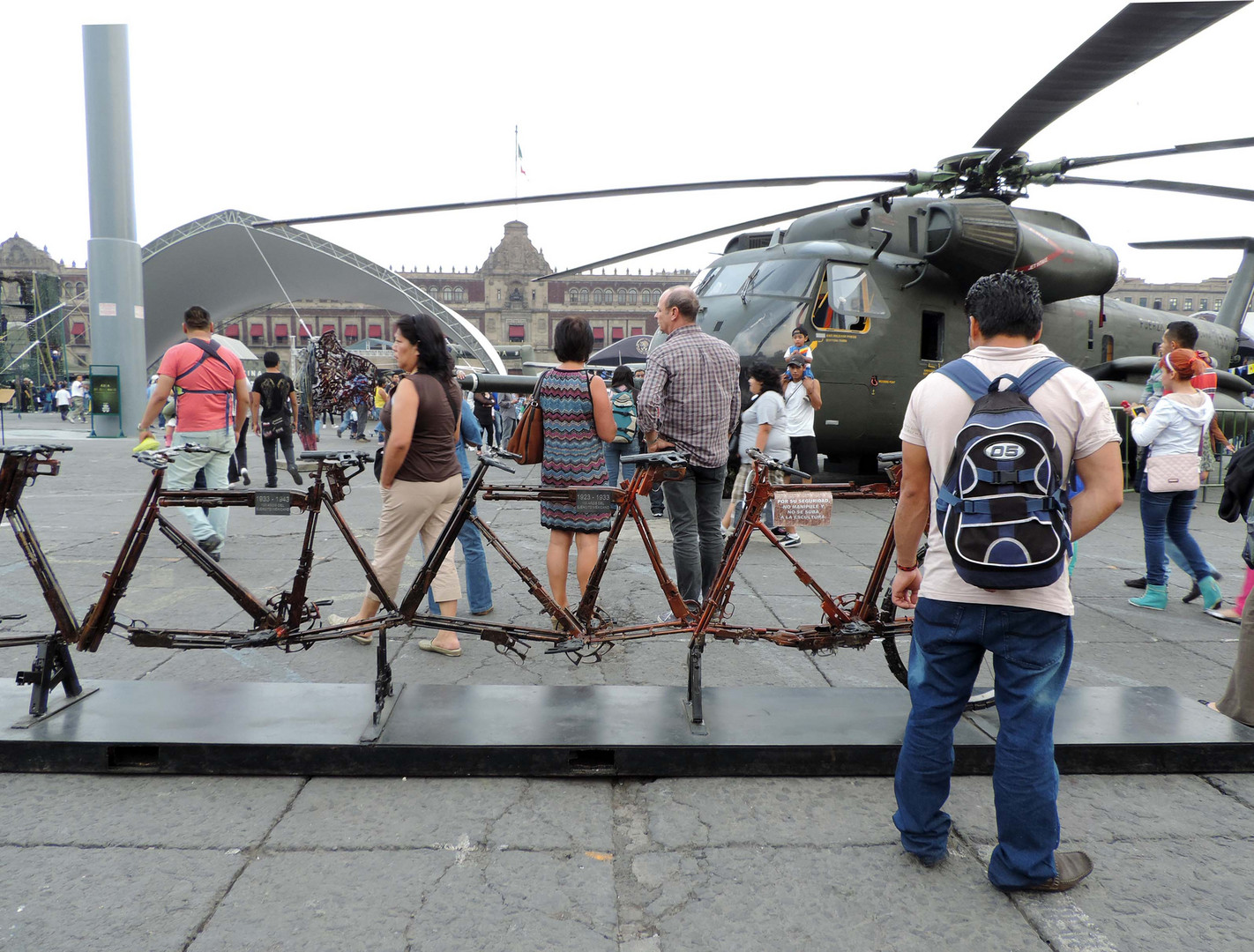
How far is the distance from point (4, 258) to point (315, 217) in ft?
324

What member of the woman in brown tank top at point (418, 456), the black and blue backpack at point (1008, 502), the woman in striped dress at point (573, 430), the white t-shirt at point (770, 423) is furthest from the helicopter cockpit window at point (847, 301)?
the black and blue backpack at point (1008, 502)

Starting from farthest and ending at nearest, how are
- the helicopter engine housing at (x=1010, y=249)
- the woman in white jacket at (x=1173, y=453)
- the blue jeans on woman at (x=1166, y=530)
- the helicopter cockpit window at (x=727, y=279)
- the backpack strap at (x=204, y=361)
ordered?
the helicopter cockpit window at (x=727, y=279)
the helicopter engine housing at (x=1010, y=249)
the backpack strap at (x=204, y=361)
the blue jeans on woman at (x=1166, y=530)
the woman in white jacket at (x=1173, y=453)

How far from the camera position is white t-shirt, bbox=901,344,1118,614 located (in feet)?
7.23

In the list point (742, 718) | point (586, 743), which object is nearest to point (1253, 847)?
point (742, 718)

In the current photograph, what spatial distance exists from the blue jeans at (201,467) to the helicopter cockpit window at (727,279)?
6434 mm

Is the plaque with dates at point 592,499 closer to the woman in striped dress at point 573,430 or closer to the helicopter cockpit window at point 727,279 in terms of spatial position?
the woman in striped dress at point 573,430

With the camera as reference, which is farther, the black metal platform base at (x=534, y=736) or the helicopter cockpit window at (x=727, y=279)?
the helicopter cockpit window at (x=727, y=279)

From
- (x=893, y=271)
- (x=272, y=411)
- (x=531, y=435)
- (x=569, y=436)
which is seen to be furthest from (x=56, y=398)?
(x=569, y=436)

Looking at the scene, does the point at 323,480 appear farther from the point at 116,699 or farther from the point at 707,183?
the point at 707,183

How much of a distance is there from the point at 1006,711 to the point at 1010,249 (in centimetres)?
850

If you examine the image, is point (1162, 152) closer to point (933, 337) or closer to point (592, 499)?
point (933, 337)

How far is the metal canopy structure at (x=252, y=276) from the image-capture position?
91.5ft

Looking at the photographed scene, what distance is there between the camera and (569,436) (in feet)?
14.0

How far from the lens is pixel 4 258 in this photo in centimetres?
8012
